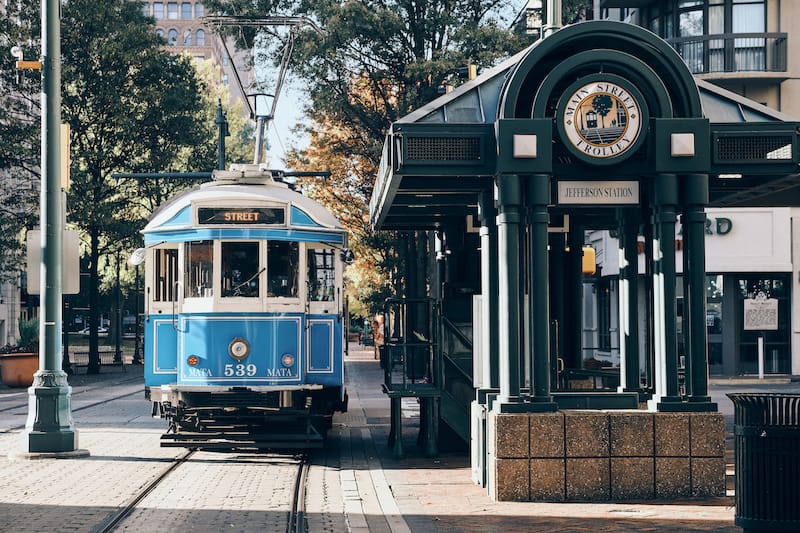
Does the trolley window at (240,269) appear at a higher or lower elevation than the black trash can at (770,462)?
higher

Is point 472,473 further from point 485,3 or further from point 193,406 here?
point 485,3

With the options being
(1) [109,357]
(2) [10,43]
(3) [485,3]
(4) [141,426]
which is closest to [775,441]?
(4) [141,426]

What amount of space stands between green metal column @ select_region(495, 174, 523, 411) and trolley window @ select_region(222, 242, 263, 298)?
212 inches

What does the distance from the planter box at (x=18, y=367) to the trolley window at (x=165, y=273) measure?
743 inches

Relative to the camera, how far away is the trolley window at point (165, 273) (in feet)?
57.1

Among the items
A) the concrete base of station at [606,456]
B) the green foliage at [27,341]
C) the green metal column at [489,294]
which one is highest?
the green metal column at [489,294]

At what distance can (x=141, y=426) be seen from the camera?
2167 centimetres

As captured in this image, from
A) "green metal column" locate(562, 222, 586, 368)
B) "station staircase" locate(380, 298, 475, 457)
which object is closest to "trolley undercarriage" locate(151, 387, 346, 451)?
"station staircase" locate(380, 298, 475, 457)

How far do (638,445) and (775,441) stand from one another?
3.63 metres

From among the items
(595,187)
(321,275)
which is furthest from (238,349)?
(595,187)

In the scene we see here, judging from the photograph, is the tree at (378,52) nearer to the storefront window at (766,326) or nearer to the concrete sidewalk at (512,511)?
the storefront window at (766,326)

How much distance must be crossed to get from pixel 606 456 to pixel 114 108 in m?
32.2

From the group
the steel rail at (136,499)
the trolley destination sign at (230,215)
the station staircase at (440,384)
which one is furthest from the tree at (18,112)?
the station staircase at (440,384)

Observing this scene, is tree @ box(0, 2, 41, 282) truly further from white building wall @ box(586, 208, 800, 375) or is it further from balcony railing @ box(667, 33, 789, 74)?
white building wall @ box(586, 208, 800, 375)
